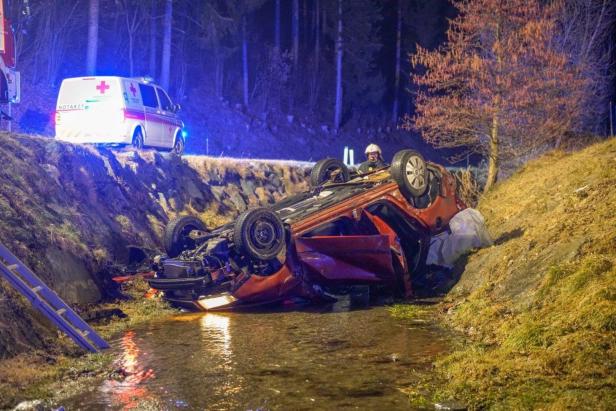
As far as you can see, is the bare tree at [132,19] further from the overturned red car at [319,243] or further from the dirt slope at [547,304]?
the dirt slope at [547,304]

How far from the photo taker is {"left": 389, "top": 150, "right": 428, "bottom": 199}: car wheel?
35.7 ft

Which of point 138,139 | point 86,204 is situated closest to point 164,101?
point 138,139

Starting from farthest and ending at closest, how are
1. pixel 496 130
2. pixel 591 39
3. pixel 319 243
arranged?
pixel 591 39 → pixel 496 130 → pixel 319 243

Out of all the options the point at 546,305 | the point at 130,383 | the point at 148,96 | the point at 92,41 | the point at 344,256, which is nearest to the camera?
the point at 130,383

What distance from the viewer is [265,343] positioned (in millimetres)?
7695

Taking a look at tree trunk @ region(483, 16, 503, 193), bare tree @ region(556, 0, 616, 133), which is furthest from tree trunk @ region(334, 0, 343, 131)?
tree trunk @ region(483, 16, 503, 193)

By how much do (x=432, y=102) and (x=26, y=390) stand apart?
41.1 feet

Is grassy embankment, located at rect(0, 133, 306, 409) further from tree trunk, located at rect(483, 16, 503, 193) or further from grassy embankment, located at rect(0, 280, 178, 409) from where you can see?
tree trunk, located at rect(483, 16, 503, 193)

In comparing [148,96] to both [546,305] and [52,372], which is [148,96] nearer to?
[52,372]

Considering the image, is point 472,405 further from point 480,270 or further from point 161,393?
point 480,270

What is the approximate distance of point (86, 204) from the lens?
36.3 ft

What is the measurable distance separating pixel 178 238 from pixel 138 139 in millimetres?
5008

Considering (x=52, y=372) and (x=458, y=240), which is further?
(x=458, y=240)

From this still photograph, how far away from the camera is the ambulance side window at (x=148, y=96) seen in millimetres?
14922
